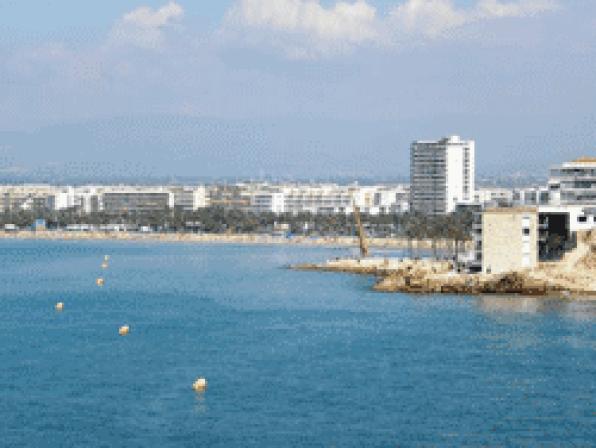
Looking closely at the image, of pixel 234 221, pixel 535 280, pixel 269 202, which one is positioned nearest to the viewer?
pixel 535 280

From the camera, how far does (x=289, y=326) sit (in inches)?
1543

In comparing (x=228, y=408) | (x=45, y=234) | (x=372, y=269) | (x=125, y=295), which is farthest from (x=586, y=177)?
(x=45, y=234)

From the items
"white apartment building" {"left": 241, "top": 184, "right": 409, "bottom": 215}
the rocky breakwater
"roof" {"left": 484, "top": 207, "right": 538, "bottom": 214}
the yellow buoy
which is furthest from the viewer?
"white apartment building" {"left": 241, "top": 184, "right": 409, "bottom": 215}

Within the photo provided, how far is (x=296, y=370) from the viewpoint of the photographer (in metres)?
30.0

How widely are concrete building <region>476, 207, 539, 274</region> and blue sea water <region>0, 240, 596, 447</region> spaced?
9.66 feet

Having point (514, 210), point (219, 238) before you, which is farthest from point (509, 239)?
point (219, 238)

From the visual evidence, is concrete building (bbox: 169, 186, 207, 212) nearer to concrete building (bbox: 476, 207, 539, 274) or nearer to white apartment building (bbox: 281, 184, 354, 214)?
white apartment building (bbox: 281, 184, 354, 214)

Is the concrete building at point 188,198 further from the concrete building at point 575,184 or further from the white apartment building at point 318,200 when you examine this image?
the concrete building at point 575,184

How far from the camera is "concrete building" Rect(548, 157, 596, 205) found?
5447cm

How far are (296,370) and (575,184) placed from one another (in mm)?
28362

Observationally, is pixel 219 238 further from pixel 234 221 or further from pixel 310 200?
pixel 310 200

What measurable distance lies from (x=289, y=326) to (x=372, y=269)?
2620 cm

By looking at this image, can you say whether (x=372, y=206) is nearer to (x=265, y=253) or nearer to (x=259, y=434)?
(x=265, y=253)

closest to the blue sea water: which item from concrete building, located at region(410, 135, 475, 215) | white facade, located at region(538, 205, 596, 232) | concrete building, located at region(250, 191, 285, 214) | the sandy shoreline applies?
white facade, located at region(538, 205, 596, 232)
